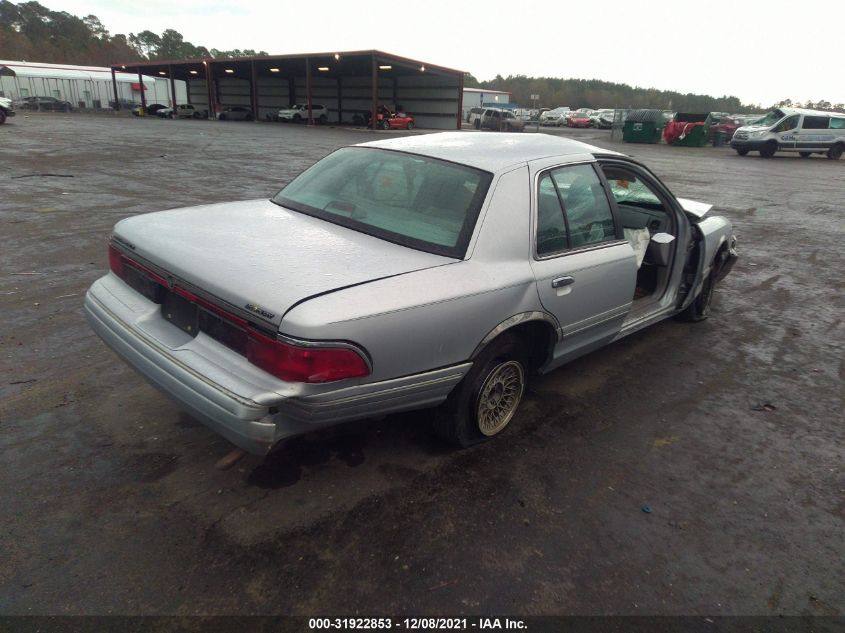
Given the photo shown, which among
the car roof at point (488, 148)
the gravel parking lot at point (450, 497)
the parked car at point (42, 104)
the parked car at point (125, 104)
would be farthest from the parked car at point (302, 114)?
the car roof at point (488, 148)

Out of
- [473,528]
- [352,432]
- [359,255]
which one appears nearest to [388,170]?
[359,255]

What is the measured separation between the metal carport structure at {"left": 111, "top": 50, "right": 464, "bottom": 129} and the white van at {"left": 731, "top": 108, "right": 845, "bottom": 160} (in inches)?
885

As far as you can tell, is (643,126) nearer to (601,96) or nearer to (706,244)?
(706,244)

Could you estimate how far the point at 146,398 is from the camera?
335cm

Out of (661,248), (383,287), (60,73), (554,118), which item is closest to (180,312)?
(383,287)

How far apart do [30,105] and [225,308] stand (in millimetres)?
Result: 59342

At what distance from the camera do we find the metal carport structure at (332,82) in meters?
40.7

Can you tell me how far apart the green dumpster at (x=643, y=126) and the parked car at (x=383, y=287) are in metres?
33.1

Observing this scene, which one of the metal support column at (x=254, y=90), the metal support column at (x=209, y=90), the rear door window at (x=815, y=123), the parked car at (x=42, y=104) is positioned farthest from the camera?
the parked car at (x=42, y=104)

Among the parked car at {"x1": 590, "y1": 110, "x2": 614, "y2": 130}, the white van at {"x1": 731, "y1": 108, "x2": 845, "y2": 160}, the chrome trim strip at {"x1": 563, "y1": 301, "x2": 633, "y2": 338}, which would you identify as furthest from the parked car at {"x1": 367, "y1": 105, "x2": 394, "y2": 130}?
the chrome trim strip at {"x1": 563, "y1": 301, "x2": 633, "y2": 338}

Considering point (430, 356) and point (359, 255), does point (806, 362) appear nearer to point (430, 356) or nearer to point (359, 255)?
point (430, 356)

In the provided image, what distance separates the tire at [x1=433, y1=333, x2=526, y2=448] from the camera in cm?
278

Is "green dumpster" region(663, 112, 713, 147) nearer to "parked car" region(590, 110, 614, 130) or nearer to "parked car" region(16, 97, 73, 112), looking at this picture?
"parked car" region(590, 110, 614, 130)

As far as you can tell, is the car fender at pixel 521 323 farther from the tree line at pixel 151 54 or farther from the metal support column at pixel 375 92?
the tree line at pixel 151 54
